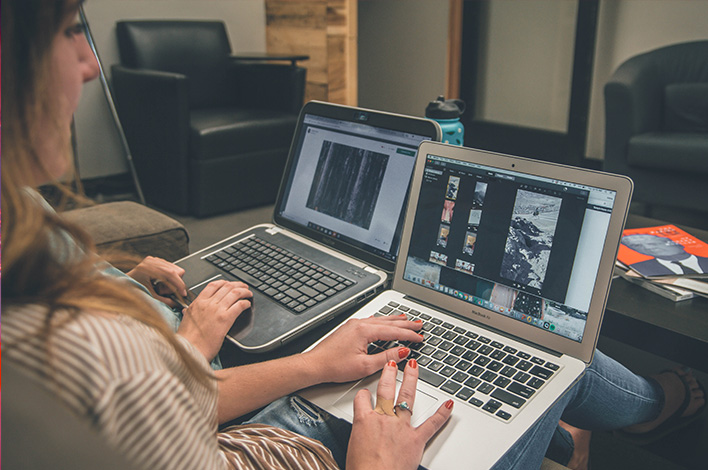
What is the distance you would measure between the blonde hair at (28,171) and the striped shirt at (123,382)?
1cm

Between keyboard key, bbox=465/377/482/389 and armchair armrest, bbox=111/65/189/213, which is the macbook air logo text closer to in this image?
keyboard key, bbox=465/377/482/389

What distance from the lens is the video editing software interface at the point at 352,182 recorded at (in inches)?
37.8

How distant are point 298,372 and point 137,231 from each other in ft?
2.71

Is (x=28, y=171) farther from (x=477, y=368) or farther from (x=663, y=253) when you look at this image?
(x=663, y=253)

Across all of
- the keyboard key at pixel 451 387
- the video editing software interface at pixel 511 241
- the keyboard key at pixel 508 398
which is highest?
the video editing software interface at pixel 511 241

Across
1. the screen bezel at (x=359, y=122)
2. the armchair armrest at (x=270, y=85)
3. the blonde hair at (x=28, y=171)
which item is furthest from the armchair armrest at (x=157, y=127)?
the blonde hair at (x=28, y=171)

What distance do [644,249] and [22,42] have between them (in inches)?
47.4

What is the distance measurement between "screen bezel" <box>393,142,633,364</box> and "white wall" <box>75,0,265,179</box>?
2.82 m

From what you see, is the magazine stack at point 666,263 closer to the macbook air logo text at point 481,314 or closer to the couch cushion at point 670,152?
the macbook air logo text at point 481,314

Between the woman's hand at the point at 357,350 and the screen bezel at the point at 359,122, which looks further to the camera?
the screen bezel at the point at 359,122

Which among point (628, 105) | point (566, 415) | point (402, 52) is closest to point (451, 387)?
point (566, 415)

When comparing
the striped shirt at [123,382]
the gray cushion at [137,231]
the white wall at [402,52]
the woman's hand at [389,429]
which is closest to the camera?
the striped shirt at [123,382]

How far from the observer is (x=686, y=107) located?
3020mm

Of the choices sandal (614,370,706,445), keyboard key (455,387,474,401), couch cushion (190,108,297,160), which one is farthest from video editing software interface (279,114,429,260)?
couch cushion (190,108,297,160)
